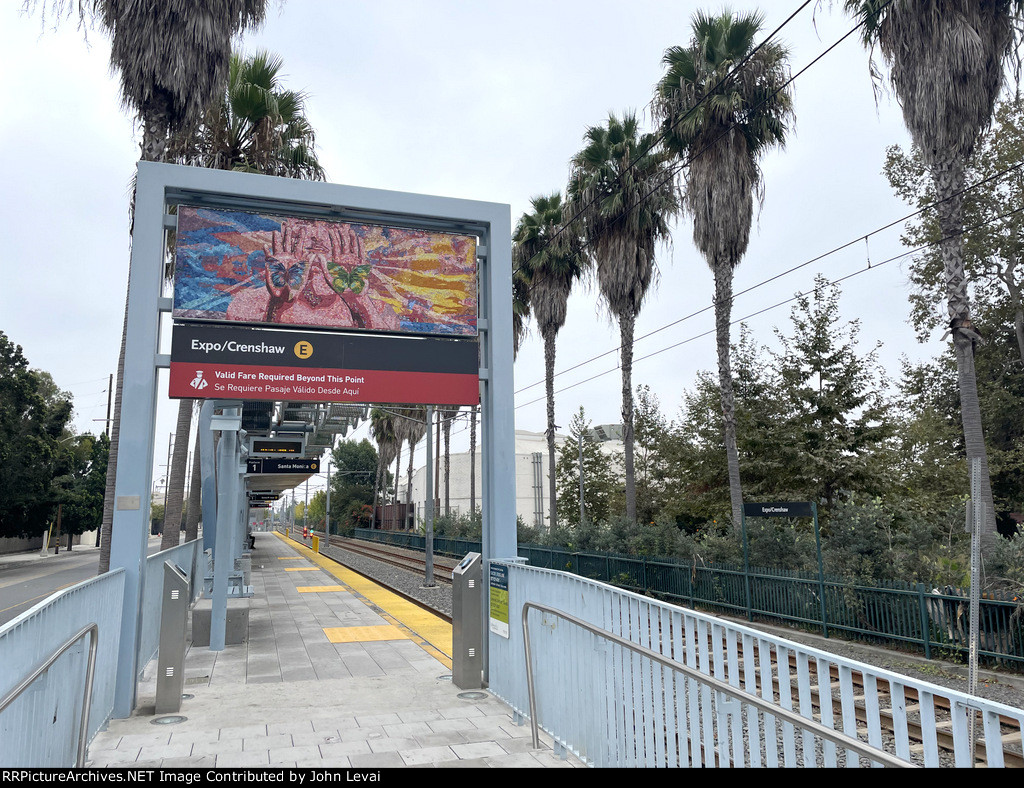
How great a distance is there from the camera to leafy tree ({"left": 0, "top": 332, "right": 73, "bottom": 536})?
3472 cm

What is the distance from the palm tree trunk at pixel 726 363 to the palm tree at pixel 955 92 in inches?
215

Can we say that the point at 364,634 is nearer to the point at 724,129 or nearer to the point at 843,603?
the point at 843,603

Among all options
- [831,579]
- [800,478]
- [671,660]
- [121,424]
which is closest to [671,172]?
[800,478]

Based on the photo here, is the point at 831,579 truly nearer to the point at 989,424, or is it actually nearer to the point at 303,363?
the point at 303,363

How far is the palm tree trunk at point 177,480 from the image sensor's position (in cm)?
1525

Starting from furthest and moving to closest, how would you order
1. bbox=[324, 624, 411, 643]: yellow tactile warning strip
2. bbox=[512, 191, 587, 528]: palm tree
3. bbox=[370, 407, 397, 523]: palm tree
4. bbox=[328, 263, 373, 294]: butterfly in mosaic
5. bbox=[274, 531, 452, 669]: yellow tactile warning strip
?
1. bbox=[370, 407, 397, 523]: palm tree
2. bbox=[512, 191, 587, 528]: palm tree
3. bbox=[324, 624, 411, 643]: yellow tactile warning strip
4. bbox=[274, 531, 452, 669]: yellow tactile warning strip
5. bbox=[328, 263, 373, 294]: butterfly in mosaic

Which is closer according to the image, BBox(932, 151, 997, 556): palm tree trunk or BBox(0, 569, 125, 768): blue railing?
BBox(0, 569, 125, 768): blue railing

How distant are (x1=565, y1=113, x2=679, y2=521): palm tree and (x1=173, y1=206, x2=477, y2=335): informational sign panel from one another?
49.6ft

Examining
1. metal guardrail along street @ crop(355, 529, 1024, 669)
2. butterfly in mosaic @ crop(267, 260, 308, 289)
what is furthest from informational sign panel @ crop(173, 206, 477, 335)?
metal guardrail along street @ crop(355, 529, 1024, 669)

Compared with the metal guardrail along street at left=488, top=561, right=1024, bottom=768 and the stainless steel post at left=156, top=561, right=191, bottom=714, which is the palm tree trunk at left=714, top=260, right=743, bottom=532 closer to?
the metal guardrail along street at left=488, top=561, right=1024, bottom=768

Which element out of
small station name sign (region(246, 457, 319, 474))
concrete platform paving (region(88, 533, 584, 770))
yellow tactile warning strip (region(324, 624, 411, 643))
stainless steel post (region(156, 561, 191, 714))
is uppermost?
small station name sign (region(246, 457, 319, 474))

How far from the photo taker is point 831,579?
1302 centimetres

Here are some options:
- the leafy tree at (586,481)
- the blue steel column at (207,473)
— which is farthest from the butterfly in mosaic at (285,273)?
the leafy tree at (586,481)

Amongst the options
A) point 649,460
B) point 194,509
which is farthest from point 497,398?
point 649,460
